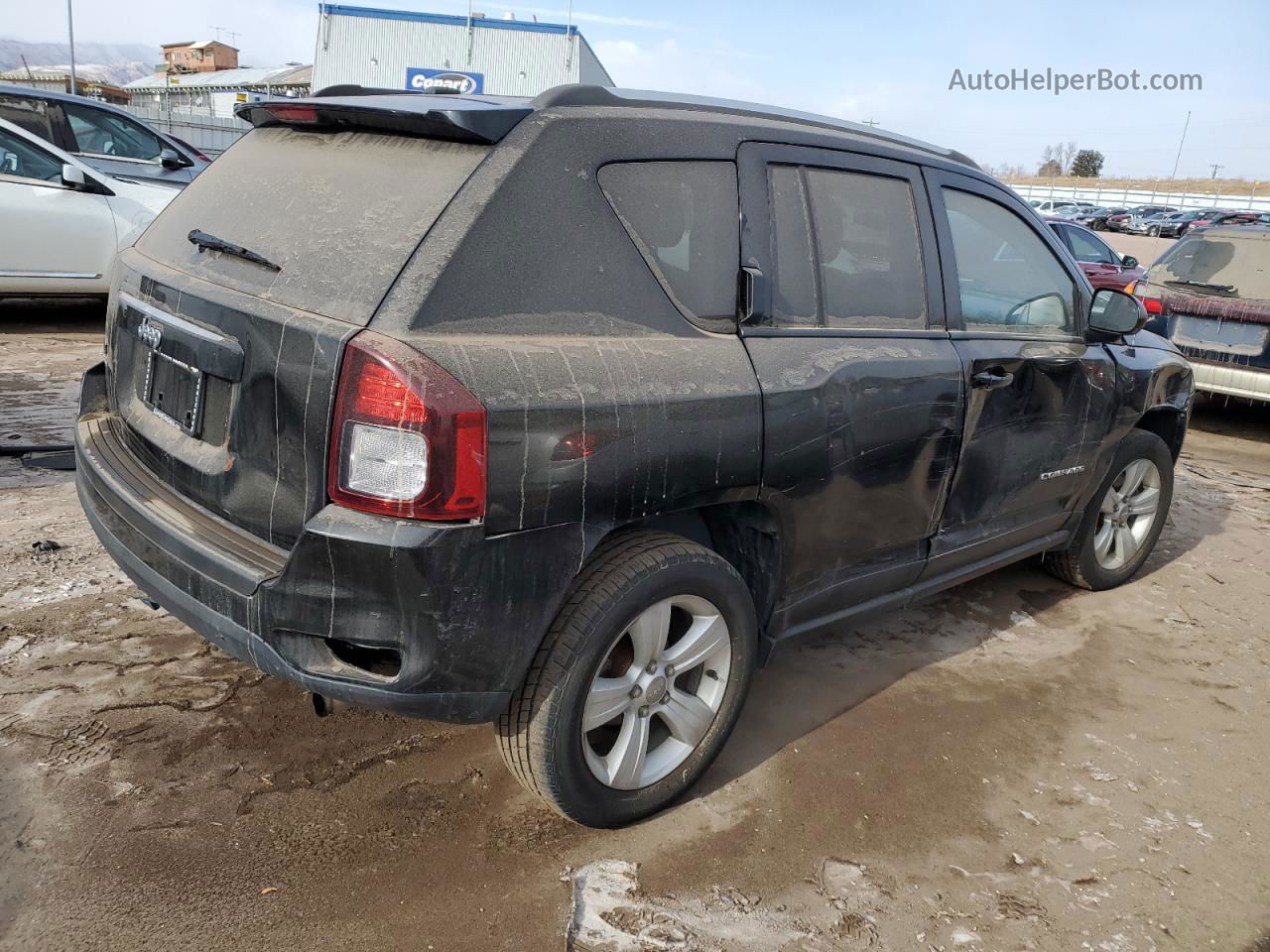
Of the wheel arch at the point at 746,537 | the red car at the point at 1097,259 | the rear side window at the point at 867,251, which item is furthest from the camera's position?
the red car at the point at 1097,259

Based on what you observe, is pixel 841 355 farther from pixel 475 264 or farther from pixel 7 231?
pixel 7 231

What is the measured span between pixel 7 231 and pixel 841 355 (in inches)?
288

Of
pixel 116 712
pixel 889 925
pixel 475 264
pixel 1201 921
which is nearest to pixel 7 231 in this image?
pixel 116 712

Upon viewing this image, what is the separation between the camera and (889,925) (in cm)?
239

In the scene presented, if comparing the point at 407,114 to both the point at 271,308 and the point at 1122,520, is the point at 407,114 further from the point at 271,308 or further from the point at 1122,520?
the point at 1122,520

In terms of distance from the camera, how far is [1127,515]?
463 centimetres

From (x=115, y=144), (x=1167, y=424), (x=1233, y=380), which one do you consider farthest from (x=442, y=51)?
(x=1167, y=424)

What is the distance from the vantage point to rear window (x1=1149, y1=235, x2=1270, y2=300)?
756cm

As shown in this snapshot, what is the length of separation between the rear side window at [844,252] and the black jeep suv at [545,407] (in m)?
0.01

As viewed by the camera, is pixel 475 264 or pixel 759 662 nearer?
pixel 475 264

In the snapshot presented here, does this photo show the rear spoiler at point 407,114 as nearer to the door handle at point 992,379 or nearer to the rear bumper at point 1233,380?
the door handle at point 992,379

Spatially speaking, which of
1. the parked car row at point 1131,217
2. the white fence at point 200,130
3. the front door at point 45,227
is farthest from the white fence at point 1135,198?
the front door at point 45,227

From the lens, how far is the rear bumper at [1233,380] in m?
7.42

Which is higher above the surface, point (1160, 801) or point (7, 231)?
point (7, 231)
